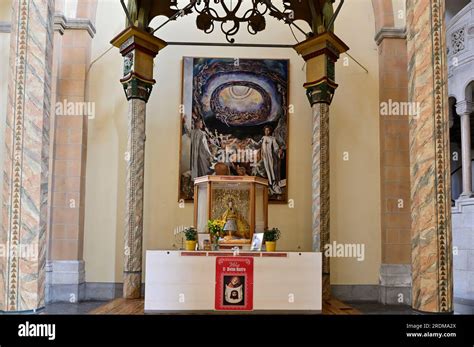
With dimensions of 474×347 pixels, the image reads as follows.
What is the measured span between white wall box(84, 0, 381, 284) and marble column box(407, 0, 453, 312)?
12.2ft

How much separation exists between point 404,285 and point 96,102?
6303mm

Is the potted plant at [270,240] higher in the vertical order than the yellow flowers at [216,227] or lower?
lower

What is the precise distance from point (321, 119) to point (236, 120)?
69.4 inches

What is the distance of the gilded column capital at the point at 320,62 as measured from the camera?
341 inches

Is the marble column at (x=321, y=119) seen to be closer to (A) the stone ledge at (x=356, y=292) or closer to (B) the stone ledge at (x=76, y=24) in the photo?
(A) the stone ledge at (x=356, y=292)

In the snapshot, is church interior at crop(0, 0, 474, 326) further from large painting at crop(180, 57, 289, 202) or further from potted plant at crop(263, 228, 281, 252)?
potted plant at crop(263, 228, 281, 252)

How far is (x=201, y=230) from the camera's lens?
28.3 ft

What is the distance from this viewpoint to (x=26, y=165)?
6383mm

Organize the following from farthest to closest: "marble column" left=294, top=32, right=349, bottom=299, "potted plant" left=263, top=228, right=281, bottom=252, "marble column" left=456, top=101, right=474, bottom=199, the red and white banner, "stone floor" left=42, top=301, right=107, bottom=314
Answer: "marble column" left=456, top=101, right=474, bottom=199 → "marble column" left=294, top=32, right=349, bottom=299 → "stone floor" left=42, top=301, right=107, bottom=314 → "potted plant" left=263, top=228, right=281, bottom=252 → the red and white banner

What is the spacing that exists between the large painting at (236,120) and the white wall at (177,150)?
0.18 metres

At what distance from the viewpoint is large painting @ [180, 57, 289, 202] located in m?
9.75

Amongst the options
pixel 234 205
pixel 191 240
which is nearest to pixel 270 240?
pixel 191 240

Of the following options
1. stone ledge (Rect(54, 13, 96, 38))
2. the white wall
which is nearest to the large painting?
the white wall

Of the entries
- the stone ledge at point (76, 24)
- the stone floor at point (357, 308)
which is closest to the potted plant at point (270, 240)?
A: the stone floor at point (357, 308)
